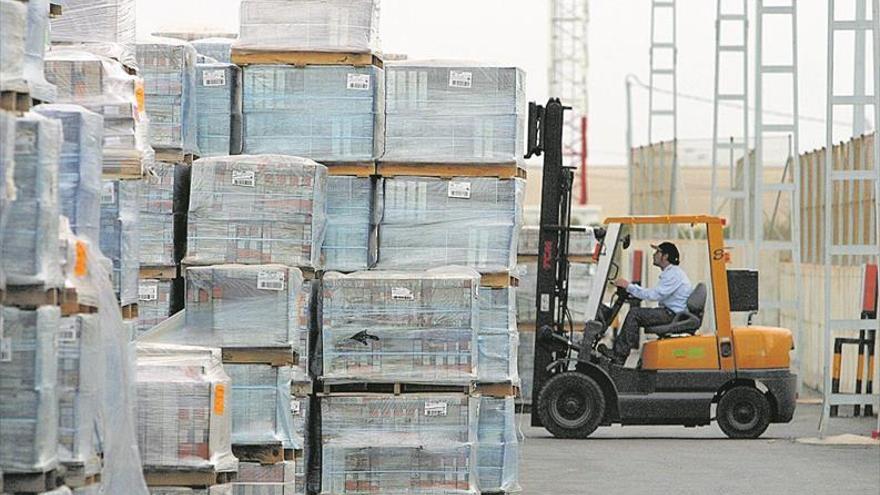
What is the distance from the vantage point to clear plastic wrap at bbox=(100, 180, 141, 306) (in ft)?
33.9

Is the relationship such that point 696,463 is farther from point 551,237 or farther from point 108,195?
point 108,195

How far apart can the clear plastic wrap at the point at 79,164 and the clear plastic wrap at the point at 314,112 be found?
3.87 m

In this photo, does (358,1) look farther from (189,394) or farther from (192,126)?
(189,394)

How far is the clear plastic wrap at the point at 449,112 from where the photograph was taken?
1334 centimetres

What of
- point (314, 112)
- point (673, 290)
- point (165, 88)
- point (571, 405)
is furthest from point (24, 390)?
point (673, 290)

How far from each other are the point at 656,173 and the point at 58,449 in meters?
35.1

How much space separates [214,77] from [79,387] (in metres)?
4.60

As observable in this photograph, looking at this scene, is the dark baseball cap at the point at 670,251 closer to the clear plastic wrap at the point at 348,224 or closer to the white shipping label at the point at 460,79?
the white shipping label at the point at 460,79

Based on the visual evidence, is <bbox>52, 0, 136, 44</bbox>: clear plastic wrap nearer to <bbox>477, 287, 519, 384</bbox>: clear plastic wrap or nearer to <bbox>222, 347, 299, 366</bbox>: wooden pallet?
<bbox>222, 347, 299, 366</bbox>: wooden pallet

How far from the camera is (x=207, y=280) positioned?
12.2 meters

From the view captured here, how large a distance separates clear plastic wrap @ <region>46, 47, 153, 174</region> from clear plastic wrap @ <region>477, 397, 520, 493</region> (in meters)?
3.81

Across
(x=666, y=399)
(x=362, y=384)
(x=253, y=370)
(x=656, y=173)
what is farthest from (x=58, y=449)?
(x=656, y=173)

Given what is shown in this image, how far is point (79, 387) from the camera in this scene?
9.09m

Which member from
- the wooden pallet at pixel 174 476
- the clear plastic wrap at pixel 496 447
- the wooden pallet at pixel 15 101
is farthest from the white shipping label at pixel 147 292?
the wooden pallet at pixel 15 101
